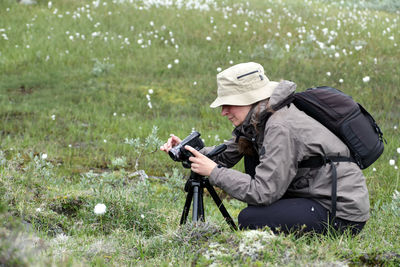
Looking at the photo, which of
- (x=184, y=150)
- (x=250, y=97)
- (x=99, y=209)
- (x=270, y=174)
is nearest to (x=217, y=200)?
(x=184, y=150)

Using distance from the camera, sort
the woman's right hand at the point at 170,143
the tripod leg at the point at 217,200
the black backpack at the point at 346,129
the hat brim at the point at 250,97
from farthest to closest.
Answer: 1. the woman's right hand at the point at 170,143
2. the tripod leg at the point at 217,200
3. the hat brim at the point at 250,97
4. the black backpack at the point at 346,129

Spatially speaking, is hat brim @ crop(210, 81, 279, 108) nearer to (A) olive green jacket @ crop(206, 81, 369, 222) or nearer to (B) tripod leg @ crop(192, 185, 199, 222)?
(A) olive green jacket @ crop(206, 81, 369, 222)

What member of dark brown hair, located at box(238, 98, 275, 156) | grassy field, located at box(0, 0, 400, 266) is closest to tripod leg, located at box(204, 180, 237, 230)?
grassy field, located at box(0, 0, 400, 266)

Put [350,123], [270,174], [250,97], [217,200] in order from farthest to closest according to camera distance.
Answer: [217,200] → [250,97] → [350,123] → [270,174]

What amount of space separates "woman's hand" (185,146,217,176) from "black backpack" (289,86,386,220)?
653 millimetres

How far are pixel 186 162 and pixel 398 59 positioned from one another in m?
Result: 8.78

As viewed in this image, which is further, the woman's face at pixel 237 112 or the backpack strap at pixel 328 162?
the woman's face at pixel 237 112

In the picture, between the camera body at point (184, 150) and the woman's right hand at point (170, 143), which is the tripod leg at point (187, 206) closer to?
the camera body at point (184, 150)

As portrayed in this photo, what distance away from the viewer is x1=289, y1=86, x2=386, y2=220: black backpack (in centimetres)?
345

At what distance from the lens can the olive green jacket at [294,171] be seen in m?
3.34

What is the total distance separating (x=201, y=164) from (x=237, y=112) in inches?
19.0

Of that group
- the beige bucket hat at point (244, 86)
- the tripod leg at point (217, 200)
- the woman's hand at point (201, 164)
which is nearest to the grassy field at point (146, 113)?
the tripod leg at point (217, 200)

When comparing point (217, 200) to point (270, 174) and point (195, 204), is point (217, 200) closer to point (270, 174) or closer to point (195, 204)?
point (195, 204)

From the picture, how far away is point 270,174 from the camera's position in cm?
333
